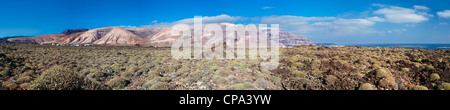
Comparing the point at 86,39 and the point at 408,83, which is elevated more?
the point at 86,39

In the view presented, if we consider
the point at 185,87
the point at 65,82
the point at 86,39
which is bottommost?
the point at 185,87

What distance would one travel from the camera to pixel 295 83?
34.0ft
